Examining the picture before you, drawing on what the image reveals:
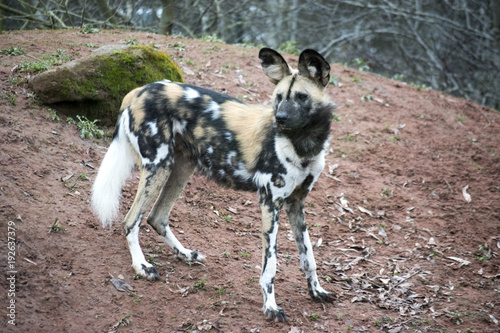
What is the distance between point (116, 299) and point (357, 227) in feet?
9.17

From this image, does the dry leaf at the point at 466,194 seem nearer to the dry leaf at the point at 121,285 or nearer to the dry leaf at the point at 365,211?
the dry leaf at the point at 365,211

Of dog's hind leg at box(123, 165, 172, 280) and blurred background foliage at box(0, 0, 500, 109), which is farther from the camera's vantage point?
blurred background foliage at box(0, 0, 500, 109)

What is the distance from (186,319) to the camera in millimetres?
3197

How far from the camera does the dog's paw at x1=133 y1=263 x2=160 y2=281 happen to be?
3561mm

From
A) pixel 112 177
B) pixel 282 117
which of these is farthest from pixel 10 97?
pixel 282 117

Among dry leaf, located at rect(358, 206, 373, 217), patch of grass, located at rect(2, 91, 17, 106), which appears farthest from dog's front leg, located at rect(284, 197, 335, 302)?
patch of grass, located at rect(2, 91, 17, 106)

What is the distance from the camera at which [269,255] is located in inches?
134

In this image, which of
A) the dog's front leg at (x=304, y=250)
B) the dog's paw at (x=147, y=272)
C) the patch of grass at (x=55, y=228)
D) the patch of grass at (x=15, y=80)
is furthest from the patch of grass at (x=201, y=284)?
the patch of grass at (x=15, y=80)

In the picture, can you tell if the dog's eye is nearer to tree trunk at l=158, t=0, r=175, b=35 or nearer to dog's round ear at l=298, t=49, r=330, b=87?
dog's round ear at l=298, t=49, r=330, b=87

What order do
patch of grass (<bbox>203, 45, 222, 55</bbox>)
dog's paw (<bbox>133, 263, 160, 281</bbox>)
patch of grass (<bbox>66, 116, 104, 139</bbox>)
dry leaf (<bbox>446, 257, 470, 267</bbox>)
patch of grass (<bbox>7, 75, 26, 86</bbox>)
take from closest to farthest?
dog's paw (<bbox>133, 263, 160, 281</bbox>), dry leaf (<bbox>446, 257, 470, 267</bbox>), patch of grass (<bbox>66, 116, 104, 139</bbox>), patch of grass (<bbox>7, 75, 26, 86</bbox>), patch of grass (<bbox>203, 45, 222, 55</bbox>)

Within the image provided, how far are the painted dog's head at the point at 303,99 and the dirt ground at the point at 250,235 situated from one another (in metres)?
1.37

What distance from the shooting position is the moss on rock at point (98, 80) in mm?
4766

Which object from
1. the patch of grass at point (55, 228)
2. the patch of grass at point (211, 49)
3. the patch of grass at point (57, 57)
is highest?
the patch of grass at point (211, 49)

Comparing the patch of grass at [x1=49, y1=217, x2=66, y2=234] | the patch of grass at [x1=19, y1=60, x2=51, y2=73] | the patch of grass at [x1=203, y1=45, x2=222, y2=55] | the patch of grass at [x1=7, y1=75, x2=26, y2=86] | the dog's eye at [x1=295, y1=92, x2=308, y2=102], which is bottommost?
the patch of grass at [x1=49, y1=217, x2=66, y2=234]
